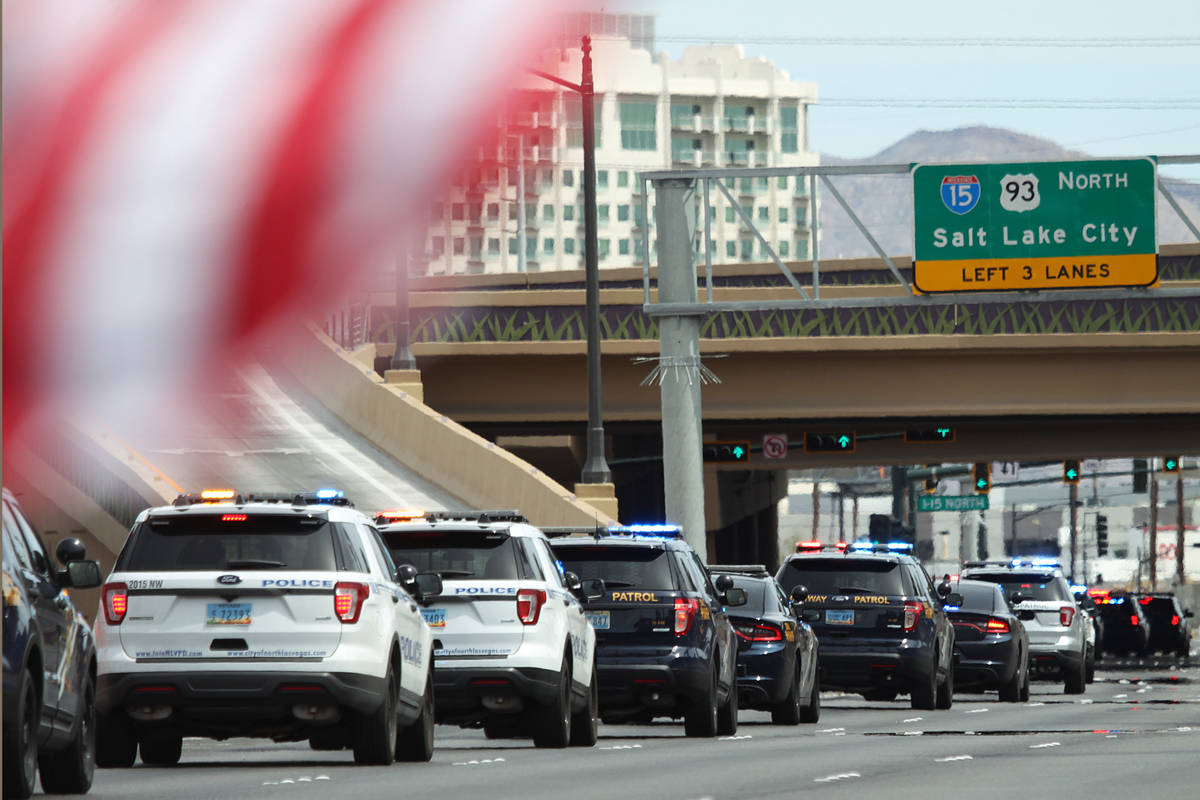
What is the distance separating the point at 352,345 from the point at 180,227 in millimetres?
40205

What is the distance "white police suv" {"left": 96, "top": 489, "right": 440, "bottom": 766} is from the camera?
47.1ft

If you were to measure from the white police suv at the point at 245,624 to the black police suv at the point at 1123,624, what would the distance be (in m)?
39.0

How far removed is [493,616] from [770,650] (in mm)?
6147

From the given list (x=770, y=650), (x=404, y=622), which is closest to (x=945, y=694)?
(x=770, y=650)

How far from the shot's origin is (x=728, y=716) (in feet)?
69.5

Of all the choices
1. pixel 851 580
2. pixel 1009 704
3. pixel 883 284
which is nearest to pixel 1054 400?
pixel 883 284

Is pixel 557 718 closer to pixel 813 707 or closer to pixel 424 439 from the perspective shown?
pixel 813 707

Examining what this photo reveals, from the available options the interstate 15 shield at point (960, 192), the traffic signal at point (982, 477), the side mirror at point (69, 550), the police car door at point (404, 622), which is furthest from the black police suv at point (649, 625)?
the traffic signal at point (982, 477)

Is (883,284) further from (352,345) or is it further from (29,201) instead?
(29,201)

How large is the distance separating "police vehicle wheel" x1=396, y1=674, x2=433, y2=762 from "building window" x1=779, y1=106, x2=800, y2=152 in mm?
164258

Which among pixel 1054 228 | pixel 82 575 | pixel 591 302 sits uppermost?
pixel 1054 228

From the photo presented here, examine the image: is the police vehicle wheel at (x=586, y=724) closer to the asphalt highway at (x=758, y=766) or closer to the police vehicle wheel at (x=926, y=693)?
the asphalt highway at (x=758, y=766)

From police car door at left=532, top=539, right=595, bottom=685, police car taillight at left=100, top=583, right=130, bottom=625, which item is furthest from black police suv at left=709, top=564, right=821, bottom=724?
police car taillight at left=100, top=583, right=130, bottom=625

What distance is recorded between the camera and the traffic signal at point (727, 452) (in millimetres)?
55438
